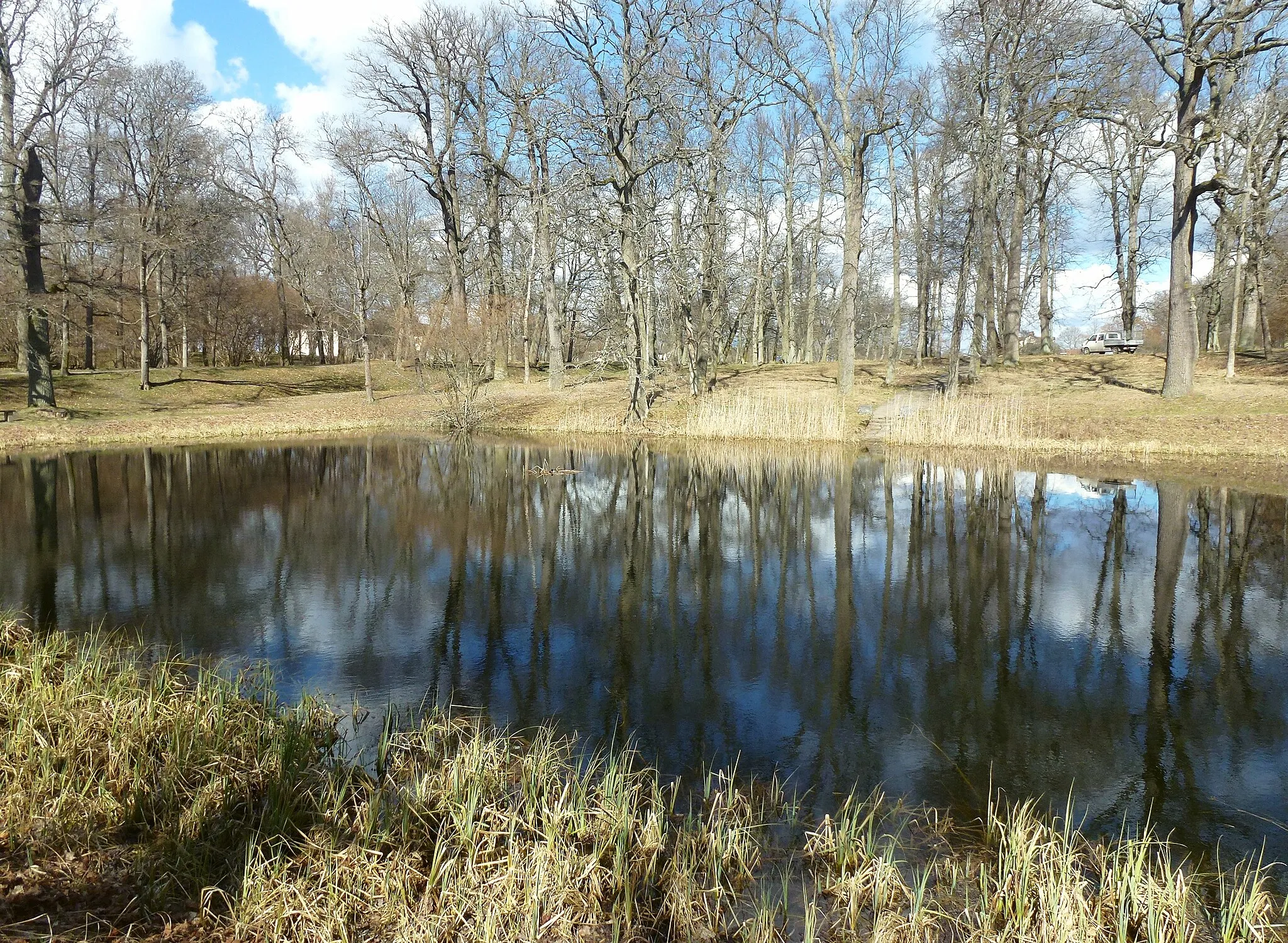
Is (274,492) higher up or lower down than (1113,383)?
lower down

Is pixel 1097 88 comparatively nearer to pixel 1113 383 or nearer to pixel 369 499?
pixel 1113 383

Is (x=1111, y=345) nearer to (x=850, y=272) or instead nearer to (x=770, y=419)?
(x=850, y=272)

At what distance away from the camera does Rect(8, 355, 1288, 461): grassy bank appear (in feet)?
60.4

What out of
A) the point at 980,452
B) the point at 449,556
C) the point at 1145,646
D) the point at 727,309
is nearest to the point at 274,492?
the point at 449,556

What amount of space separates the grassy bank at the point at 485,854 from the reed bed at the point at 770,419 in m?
17.4

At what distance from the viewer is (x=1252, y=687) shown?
19.5 feet

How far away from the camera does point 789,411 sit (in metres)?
21.9

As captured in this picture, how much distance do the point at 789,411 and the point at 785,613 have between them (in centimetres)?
1465

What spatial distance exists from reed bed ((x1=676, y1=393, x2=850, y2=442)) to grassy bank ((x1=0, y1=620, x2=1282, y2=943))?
17.4m

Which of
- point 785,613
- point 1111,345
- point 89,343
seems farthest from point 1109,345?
point 89,343

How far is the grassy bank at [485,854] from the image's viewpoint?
3.22 m

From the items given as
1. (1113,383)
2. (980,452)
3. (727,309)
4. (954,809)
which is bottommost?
(954,809)

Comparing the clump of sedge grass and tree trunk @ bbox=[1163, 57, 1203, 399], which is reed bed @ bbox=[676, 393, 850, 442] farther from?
the clump of sedge grass

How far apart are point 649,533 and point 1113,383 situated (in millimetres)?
18822
